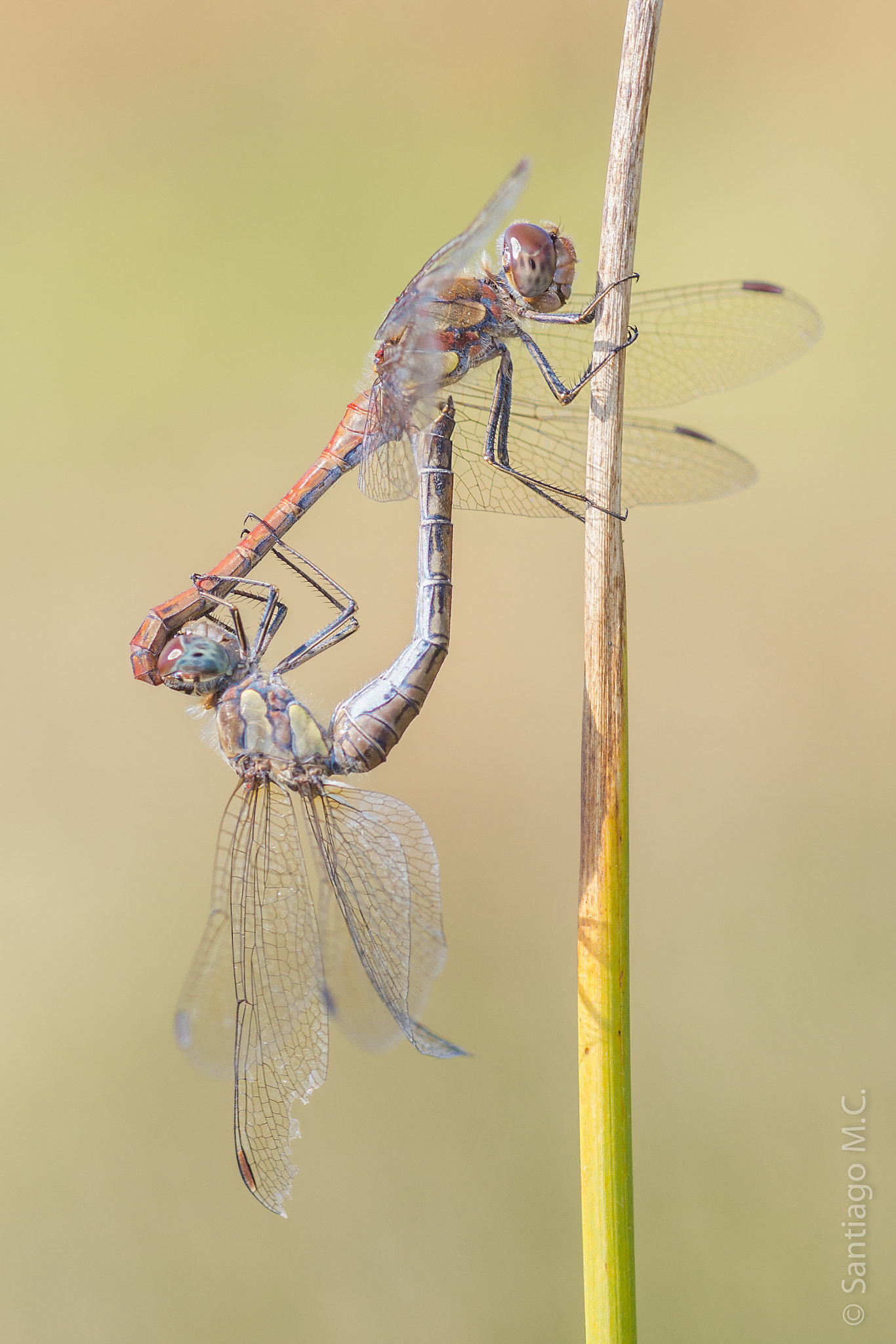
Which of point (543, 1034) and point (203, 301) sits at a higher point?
point (203, 301)

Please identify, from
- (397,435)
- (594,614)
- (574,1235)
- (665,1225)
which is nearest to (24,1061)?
(574,1235)

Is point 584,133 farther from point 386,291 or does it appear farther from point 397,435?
point 397,435

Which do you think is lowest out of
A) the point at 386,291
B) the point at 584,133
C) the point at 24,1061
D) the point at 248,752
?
the point at 24,1061

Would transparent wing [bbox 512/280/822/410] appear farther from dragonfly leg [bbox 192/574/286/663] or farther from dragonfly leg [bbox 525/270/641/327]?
dragonfly leg [bbox 192/574/286/663]

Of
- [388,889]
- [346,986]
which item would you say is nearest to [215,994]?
[346,986]

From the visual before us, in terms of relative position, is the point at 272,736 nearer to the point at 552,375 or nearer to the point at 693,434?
the point at 552,375

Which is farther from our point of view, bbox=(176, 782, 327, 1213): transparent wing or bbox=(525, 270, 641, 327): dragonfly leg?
bbox=(176, 782, 327, 1213): transparent wing

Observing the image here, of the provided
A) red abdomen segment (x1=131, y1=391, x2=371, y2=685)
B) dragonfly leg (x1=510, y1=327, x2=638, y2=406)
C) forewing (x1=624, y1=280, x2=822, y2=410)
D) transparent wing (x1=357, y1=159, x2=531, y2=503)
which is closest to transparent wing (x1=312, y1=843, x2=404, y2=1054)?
red abdomen segment (x1=131, y1=391, x2=371, y2=685)
